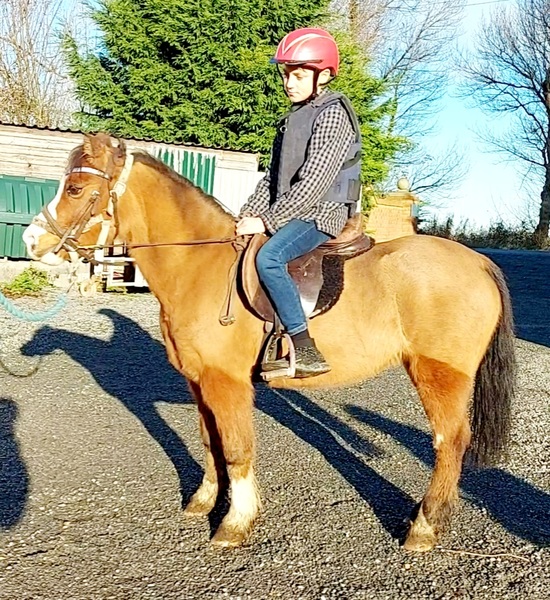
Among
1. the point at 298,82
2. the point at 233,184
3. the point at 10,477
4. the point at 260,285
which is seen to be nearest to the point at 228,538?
the point at 260,285

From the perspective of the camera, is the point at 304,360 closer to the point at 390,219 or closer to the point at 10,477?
the point at 10,477

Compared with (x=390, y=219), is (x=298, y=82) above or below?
above

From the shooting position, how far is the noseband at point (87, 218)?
397 centimetres

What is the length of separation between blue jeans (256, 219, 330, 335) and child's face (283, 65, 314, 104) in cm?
80

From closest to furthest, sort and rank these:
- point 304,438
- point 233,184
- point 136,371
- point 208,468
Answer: point 208,468 < point 304,438 < point 136,371 < point 233,184

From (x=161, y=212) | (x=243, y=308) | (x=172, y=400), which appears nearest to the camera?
(x=243, y=308)

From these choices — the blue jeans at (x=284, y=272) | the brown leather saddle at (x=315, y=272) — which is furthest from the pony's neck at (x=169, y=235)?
the blue jeans at (x=284, y=272)

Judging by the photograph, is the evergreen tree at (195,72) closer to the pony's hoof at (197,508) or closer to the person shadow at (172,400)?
the person shadow at (172,400)

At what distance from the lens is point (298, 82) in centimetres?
412

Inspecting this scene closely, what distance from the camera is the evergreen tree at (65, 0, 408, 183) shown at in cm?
1753

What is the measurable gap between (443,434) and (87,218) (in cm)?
250

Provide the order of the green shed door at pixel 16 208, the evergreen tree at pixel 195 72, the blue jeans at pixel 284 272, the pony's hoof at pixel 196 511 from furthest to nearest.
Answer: the evergreen tree at pixel 195 72
the green shed door at pixel 16 208
the pony's hoof at pixel 196 511
the blue jeans at pixel 284 272

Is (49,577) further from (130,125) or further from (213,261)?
(130,125)

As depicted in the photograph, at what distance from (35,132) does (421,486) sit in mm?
12280
